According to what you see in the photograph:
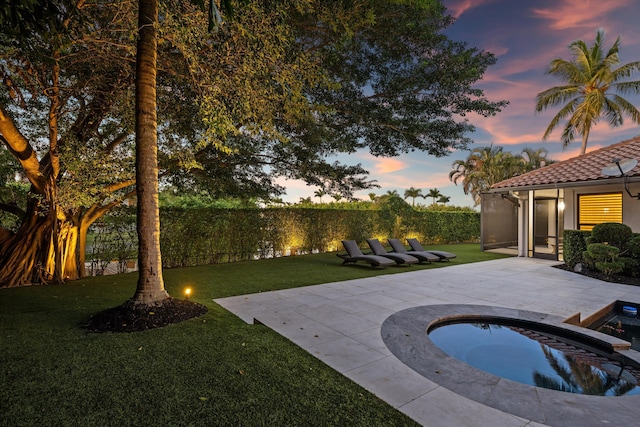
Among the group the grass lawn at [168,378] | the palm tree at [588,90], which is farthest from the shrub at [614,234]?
the palm tree at [588,90]

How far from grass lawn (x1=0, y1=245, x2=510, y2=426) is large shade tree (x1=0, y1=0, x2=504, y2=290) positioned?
2.01 m

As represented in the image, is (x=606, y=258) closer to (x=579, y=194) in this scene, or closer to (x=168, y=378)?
(x=579, y=194)

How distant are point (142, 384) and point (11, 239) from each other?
25.7 feet

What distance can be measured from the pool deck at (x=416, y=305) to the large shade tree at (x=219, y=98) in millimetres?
3090

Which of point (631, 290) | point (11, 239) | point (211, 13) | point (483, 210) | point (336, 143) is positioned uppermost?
point (336, 143)

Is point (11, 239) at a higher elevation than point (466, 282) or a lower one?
higher

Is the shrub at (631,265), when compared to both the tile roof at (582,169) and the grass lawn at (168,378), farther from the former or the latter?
the grass lawn at (168,378)

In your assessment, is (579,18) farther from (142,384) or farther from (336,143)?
(142,384)

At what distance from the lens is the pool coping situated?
272 centimetres

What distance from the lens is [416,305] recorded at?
6.17m

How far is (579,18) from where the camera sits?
10609 millimetres

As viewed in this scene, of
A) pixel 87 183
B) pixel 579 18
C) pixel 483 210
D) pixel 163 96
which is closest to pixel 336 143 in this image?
pixel 163 96

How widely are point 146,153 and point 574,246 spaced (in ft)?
43.5

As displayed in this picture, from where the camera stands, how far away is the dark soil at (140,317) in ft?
15.0
